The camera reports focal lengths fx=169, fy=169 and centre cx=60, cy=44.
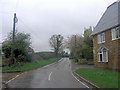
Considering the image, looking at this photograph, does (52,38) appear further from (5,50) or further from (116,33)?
(116,33)

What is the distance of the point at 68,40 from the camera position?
207 ft

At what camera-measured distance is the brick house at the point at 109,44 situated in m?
19.6

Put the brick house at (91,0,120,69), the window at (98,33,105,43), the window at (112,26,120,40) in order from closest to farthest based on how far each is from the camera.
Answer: the window at (112,26,120,40) → the brick house at (91,0,120,69) → the window at (98,33,105,43)

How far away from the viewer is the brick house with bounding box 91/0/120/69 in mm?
19638

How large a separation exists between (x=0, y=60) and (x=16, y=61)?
303 cm

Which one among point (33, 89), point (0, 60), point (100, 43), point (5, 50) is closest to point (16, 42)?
point (5, 50)

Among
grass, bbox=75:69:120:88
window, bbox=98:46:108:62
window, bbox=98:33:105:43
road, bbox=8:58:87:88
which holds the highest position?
window, bbox=98:33:105:43

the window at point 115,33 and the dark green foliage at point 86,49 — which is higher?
the window at point 115,33

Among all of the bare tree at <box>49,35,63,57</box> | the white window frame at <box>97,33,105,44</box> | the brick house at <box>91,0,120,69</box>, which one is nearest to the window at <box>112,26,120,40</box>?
the brick house at <box>91,0,120,69</box>

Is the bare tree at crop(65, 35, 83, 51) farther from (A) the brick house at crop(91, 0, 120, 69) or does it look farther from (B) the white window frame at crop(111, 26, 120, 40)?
(B) the white window frame at crop(111, 26, 120, 40)

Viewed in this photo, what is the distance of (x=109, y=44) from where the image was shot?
21297 millimetres

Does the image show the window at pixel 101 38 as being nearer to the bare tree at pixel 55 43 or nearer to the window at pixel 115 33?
the window at pixel 115 33

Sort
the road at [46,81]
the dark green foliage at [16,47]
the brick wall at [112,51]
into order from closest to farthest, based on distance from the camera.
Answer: the road at [46,81], the brick wall at [112,51], the dark green foliage at [16,47]

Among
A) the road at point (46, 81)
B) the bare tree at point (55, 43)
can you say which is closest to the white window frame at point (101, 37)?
the road at point (46, 81)
